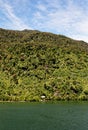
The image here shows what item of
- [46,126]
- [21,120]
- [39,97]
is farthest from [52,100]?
[46,126]

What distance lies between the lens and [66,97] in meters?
197

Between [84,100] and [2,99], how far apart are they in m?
54.8

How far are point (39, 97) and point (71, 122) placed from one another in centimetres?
9603

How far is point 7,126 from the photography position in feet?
303

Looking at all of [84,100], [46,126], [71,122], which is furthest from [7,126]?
[84,100]

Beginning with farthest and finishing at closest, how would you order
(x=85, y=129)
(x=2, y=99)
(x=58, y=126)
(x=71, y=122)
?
(x=2, y=99)
(x=71, y=122)
(x=58, y=126)
(x=85, y=129)

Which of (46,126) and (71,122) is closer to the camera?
(46,126)

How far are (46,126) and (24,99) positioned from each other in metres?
98.7

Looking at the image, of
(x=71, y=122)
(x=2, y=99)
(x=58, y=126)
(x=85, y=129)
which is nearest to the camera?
(x=85, y=129)

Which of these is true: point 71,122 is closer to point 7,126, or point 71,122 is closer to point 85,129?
point 85,129

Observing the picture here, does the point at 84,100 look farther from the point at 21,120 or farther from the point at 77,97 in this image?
the point at 21,120

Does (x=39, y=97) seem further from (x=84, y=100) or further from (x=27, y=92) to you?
(x=84, y=100)

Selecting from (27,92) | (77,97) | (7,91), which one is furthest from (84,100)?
(7,91)

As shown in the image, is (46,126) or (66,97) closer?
(46,126)
